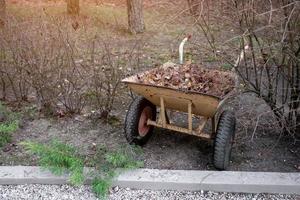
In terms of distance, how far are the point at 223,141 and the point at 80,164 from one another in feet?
3.96

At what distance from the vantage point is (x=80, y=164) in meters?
3.60

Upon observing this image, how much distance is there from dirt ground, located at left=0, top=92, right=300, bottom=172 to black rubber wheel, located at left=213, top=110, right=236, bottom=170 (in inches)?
8.8

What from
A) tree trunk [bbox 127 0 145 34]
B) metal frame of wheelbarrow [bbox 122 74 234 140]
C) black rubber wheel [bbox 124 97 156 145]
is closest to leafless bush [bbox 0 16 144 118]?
black rubber wheel [bbox 124 97 156 145]

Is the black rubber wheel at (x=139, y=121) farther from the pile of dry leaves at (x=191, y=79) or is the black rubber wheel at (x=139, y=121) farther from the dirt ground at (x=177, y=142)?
the pile of dry leaves at (x=191, y=79)

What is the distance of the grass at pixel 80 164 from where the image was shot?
344 cm

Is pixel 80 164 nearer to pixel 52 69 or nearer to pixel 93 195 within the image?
pixel 93 195

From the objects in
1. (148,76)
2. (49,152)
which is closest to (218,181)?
(148,76)

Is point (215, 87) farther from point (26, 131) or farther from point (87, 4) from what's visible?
point (87, 4)

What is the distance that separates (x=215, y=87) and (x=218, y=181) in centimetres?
85

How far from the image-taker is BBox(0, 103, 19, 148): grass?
3971 mm

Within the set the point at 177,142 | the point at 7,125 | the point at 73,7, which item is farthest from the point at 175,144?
the point at 73,7

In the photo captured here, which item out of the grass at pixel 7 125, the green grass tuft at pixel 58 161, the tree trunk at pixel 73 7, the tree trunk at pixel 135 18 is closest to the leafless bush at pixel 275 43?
the green grass tuft at pixel 58 161

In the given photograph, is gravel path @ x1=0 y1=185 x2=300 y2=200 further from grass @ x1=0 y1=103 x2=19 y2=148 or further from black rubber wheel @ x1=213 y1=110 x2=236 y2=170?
grass @ x1=0 y1=103 x2=19 y2=148

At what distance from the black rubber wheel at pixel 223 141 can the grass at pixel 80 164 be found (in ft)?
2.13
